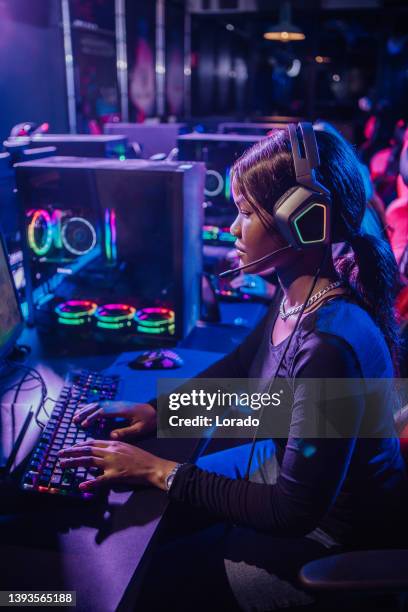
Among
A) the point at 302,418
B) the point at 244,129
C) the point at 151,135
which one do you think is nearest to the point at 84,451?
the point at 302,418

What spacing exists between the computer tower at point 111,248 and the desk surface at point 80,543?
784mm

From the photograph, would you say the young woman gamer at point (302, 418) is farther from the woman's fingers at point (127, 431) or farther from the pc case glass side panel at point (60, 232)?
the pc case glass side panel at point (60, 232)

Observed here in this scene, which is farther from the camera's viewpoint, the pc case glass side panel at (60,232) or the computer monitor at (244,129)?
the computer monitor at (244,129)

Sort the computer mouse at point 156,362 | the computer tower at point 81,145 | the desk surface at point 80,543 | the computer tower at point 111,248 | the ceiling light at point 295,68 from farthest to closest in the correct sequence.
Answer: the ceiling light at point 295,68 < the computer tower at point 81,145 < the computer tower at point 111,248 < the computer mouse at point 156,362 < the desk surface at point 80,543

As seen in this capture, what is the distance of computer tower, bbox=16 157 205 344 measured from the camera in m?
1.63

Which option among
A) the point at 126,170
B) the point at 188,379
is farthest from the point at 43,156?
the point at 188,379

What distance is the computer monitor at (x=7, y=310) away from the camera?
1.26 m

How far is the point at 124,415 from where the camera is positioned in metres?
1.14

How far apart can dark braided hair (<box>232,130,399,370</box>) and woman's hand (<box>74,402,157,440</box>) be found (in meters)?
0.49

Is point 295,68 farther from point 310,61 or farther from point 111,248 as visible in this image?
point 111,248

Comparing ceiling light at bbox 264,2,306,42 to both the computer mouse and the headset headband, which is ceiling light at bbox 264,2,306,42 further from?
the headset headband

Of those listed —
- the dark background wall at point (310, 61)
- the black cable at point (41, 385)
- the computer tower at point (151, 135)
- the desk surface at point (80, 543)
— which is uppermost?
the dark background wall at point (310, 61)

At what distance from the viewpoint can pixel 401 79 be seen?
9148 millimetres

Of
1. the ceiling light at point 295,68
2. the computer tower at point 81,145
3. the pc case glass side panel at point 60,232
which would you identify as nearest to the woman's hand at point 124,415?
the pc case glass side panel at point 60,232
